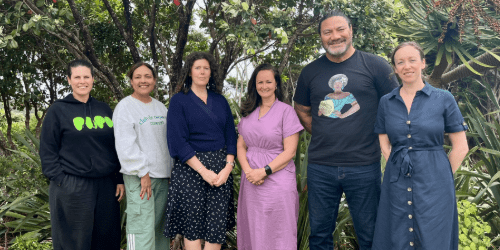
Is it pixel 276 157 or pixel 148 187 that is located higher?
pixel 276 157

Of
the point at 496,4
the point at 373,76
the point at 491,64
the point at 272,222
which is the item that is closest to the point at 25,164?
the point at 272,222

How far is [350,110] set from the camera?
2.51 m

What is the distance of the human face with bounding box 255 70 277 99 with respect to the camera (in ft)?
8.98

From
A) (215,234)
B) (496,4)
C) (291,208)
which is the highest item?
(496,4)

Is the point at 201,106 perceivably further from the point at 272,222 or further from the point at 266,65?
the point at 272,222

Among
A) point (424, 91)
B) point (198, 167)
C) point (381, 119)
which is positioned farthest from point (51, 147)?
point (424, 91)

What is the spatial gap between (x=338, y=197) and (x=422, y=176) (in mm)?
642

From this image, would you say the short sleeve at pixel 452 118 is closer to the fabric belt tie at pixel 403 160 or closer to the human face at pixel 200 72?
the fabric belt tie at pixel 403 160

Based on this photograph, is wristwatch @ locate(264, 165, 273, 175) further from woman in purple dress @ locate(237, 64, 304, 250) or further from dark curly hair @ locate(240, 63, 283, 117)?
dark curly hair @ locate(240, 63, 283, 117)

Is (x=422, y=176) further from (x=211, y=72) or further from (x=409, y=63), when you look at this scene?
(x=211, y=72)

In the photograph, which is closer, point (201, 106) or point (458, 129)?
point (458, 129)

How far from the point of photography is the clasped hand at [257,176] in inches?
103

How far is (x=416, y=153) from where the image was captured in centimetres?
218

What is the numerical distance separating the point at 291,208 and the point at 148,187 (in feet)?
3.65
